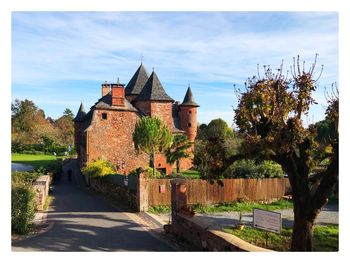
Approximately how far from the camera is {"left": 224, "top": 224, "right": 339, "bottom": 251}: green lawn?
40.5 ft

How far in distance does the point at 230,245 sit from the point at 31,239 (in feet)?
23.6

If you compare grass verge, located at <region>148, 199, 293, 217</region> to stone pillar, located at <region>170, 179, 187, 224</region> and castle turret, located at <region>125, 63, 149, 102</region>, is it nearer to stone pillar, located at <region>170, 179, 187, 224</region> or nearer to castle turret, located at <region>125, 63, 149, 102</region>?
stone pillar, located at <region>170, 179, 187, 224</region>

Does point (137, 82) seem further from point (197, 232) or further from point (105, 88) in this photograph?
point (197, 232)

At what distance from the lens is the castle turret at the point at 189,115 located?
4759 centimetres

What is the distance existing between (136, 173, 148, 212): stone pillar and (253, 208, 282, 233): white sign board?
9.70m

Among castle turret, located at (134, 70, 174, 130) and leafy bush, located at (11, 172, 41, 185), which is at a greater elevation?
castle turret, located at (134, 70, 174, 130)

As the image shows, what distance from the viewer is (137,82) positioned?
42.8 meters

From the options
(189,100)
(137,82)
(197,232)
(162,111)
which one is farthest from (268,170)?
(189,100)

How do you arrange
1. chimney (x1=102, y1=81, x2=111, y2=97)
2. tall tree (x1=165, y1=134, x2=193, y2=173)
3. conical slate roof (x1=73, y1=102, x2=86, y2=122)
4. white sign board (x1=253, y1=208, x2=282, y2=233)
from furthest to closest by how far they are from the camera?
conical slate roof (x1=73, y1=102, x2=86, y2=122) < chimney (x1=102, y1=81, x2=111, y2=97) < tall tree (x1=165, y1=134, x2=193, y2=173) < white sign board (x1=253, y1=208, x2=282, y2=233)

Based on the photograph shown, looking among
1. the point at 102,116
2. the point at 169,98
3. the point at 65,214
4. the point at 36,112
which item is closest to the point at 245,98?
the point at 65,214

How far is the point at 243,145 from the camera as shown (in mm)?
10141

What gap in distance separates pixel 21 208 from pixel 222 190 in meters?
11.7

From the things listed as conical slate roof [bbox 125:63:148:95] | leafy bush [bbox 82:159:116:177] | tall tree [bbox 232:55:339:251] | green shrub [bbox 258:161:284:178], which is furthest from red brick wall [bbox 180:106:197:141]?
tall tree [bbox 232:55:339:251]

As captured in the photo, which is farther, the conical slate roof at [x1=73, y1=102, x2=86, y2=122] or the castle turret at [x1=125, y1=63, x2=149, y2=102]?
the conical slate roof at [x1=73, y1=102, x2=86, y2=122]
